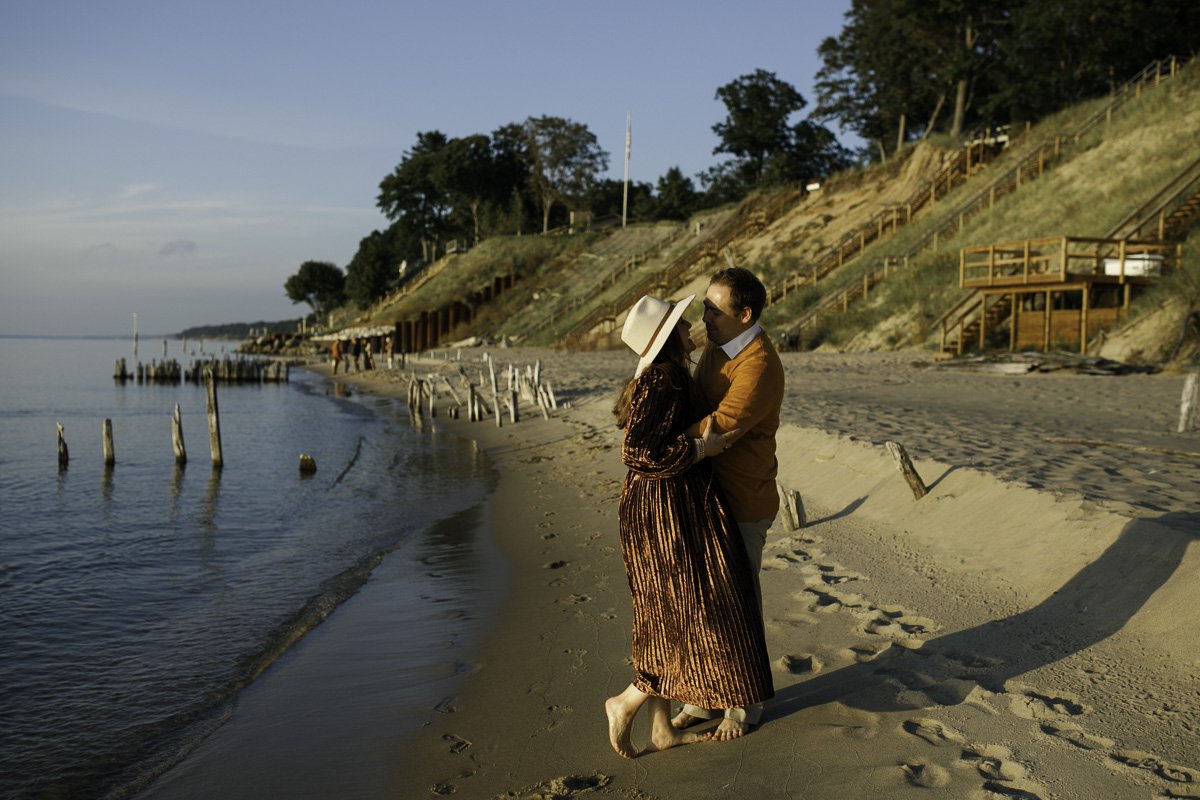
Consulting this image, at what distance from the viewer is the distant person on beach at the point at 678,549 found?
3.84 m

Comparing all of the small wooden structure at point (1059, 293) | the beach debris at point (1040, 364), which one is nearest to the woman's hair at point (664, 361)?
the beach debris at point (1040, 364)

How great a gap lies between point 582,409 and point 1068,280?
11670 millimetres

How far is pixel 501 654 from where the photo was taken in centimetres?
621

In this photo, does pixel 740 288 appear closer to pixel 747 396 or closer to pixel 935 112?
pixel 747 396

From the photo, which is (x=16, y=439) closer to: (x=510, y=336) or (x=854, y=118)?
(x=510, y=336)

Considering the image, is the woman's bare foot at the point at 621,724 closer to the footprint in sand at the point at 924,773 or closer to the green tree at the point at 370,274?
the footprint in sand at the point at 924,773

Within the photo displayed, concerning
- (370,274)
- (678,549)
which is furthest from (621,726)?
(370,274)

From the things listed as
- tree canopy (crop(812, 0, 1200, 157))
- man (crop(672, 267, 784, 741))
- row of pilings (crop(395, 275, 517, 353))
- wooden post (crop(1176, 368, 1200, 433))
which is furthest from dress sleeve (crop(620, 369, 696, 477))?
row of pilings (crop(395, 275, 517, 353))

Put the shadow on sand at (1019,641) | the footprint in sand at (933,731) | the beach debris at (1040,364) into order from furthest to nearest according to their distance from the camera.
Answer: the beach debris at (1040,364) → the shadow on sand at (1019,641) → the footprint in sand at (933,731)

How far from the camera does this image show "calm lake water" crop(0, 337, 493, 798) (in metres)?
5.68

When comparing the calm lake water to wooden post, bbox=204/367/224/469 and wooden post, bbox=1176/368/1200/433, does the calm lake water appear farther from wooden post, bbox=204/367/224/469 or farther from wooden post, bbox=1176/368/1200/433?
wooden post, bbox=1176/368/1200/433

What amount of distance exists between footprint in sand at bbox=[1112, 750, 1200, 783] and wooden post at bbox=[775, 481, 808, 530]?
459 cm

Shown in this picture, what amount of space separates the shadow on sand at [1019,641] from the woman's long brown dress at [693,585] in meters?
0.58

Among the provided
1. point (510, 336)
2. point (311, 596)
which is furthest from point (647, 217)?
point (311, 596)
